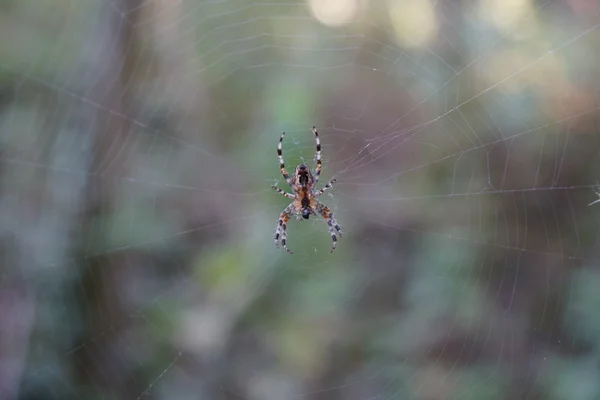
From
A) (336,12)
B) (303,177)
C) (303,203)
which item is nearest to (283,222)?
(303,203)

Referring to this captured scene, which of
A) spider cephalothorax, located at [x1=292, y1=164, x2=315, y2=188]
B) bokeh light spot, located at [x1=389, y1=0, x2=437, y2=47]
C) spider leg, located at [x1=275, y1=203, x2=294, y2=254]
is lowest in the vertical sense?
spider leg, located at [x1=275, y1=203, x2=294, y2=254]

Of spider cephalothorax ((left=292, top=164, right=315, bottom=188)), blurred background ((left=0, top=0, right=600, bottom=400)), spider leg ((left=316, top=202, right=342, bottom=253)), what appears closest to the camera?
blurred background ((left=0, top=0, right=600, bottom=400))

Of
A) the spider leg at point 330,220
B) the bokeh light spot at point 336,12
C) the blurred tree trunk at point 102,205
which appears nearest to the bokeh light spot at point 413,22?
the bokeh light spot at point 336,12

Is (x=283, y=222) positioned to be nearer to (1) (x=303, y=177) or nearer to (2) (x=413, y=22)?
(1) (x=303, y=177)

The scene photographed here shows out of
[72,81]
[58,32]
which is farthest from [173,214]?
[58,32]

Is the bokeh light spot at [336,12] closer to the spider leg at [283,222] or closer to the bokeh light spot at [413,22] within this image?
the bokeh light spot at [413,22]

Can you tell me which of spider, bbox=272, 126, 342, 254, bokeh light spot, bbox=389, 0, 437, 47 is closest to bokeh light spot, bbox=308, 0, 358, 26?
bokeh light spot, bbox=389, 0, 437, 47

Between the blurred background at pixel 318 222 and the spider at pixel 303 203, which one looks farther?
the spider at pixel 303 203

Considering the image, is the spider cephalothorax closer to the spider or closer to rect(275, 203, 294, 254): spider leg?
the spider

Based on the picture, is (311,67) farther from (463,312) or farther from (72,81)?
(463,312)
